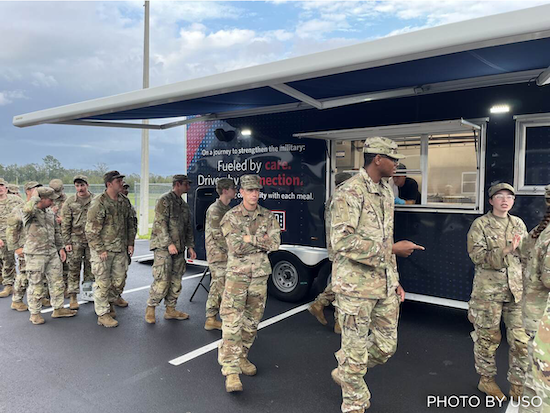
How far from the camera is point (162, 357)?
3977 mm

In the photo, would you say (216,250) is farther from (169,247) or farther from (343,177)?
(343,177)

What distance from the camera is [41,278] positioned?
5055 millimetres

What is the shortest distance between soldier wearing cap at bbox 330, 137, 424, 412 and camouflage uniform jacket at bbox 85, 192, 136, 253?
10.8 feet

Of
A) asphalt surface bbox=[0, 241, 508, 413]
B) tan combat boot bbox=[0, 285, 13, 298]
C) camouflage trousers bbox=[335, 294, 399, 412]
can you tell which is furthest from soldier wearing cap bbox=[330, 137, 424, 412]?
tan combat boot bbox=[0, 285, 13, 298]

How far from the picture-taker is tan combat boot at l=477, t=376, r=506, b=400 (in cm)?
315

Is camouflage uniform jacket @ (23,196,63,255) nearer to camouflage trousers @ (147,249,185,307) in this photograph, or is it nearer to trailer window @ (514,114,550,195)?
camouflage trousers @ (147,249,185,307)

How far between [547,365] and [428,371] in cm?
244

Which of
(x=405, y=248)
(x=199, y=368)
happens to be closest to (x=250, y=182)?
(x=405, y=248)

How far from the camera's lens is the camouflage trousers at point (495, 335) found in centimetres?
296

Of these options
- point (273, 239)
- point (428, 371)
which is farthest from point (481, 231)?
point (273, 239)

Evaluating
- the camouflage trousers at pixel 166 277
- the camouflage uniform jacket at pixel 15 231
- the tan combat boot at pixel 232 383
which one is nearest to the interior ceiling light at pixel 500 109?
the tan combat boot at pixel 232 383

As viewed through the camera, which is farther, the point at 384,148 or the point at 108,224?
the point at 108,224

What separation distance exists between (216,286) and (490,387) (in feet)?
9.36

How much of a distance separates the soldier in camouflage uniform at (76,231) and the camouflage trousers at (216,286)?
2.28 meters
